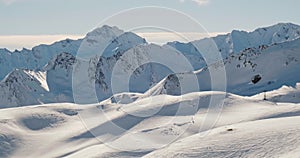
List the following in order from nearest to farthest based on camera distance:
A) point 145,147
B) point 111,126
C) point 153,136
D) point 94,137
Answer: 1. point 145,147
2. point 153,136
3. point 94,137
4. point 111,126

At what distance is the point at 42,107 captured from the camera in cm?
10494

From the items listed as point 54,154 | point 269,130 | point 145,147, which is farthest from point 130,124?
point 269,130

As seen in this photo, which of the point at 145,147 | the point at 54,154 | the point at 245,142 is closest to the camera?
the point at 245,142

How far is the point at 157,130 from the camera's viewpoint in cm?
6159

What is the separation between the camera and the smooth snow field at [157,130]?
34.0 m

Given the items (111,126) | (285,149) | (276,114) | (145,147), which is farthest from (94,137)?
(285,149)

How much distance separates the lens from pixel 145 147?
2046 inches

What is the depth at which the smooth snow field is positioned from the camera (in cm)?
3400

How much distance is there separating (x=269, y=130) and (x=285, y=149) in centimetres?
606

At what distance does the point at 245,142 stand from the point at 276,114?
2989 centimetres

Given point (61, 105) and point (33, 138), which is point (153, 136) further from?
point (61, 105)

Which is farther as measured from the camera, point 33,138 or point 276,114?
point 33,138

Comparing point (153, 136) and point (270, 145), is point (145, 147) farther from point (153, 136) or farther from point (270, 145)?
point (270, 145)

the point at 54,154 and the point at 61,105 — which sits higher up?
the point at 61,105
